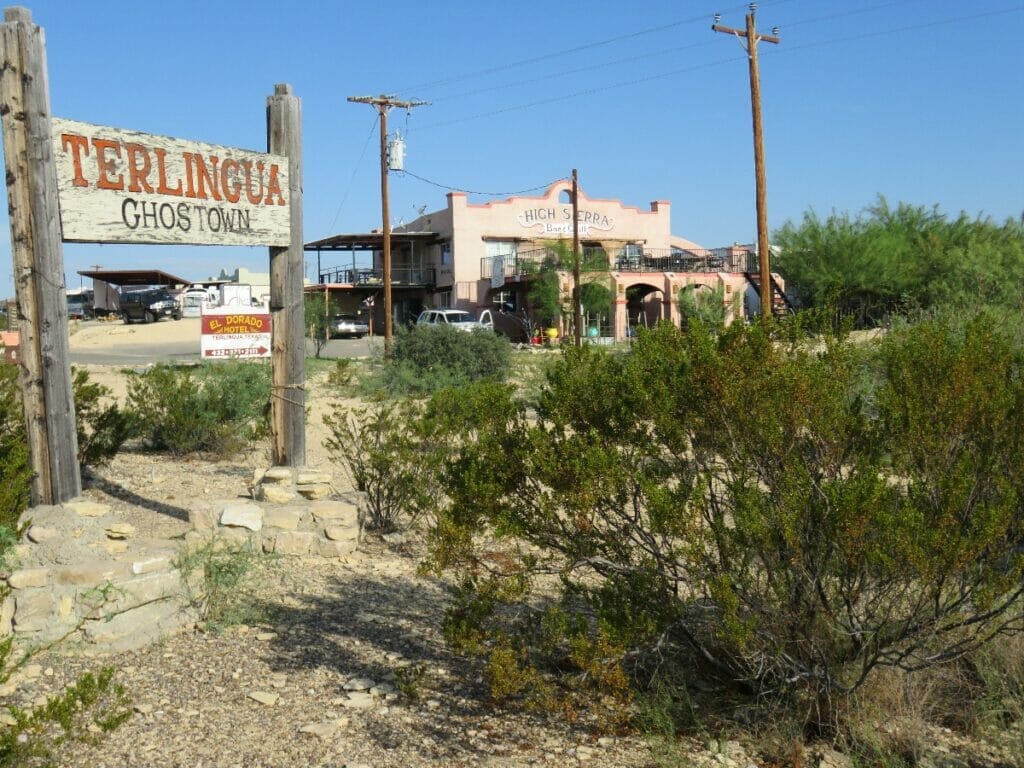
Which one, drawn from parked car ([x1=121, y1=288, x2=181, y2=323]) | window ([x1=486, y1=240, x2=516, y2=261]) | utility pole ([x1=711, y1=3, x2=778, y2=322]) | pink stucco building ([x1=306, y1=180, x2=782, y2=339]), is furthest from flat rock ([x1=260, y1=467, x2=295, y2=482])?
parked car ([x1=121, y1=288, x2=181, y2=323])

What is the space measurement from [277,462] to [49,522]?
2160 mm

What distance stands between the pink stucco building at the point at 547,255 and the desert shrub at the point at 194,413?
3178 centimetres

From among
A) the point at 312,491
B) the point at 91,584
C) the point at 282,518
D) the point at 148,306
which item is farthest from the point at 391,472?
the point at 148,306

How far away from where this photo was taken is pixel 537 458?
13.5 ft

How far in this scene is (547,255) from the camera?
45250 mm

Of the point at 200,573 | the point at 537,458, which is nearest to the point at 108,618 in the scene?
the point at 200,573

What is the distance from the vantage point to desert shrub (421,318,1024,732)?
388 cm

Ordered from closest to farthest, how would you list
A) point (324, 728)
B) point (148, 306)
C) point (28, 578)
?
point (324, 728)
point (28, 578)
point (148, 306)

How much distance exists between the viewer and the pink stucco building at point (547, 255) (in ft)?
149

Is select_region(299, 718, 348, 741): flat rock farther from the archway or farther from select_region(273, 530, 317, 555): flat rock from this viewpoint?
the archway

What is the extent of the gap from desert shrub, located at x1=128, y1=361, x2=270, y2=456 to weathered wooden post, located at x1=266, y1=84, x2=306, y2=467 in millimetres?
2758

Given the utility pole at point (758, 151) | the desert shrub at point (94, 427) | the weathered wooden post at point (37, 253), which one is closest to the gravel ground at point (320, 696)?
the weathered wooden post at point (37, 253)

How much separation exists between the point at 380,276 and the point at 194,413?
41593 mm

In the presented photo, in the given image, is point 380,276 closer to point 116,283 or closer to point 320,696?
point 116,283
